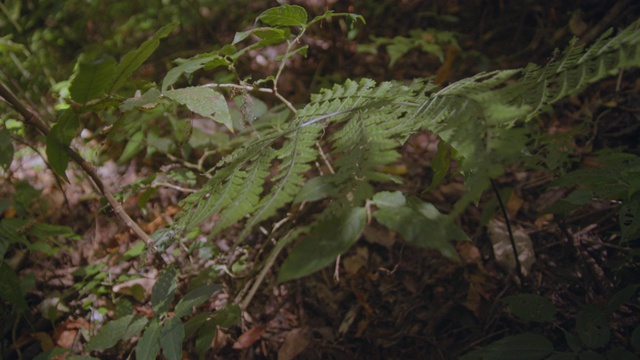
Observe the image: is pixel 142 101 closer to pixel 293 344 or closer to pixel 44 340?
pixel 293 344

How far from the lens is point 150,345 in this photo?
1371 mm

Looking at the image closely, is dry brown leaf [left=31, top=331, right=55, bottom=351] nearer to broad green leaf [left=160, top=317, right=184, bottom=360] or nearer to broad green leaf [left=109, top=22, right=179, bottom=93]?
broad green leaf [left=160, top=317, right=184, bottom=360]

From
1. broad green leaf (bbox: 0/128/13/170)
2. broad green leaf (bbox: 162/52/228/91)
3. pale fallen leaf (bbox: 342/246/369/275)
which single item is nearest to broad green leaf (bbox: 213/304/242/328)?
pale fallen leaf (bbox: 342/246/369/275)

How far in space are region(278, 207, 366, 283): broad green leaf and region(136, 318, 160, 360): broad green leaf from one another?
92cm

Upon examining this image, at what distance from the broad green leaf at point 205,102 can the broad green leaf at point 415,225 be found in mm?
644

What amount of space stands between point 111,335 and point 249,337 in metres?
0.64

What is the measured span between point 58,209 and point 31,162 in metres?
0.69

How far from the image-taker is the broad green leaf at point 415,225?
677 millimetres

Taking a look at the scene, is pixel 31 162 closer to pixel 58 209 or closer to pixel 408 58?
pixel 58 209

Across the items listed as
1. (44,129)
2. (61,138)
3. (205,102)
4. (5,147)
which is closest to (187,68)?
(205,102)

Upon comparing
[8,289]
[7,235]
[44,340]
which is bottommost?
[44,340]

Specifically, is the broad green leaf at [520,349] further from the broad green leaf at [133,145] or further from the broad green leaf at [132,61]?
the broad green leaf at [133,145]

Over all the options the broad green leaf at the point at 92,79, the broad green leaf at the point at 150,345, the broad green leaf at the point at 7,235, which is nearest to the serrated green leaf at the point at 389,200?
the broad green leaf at the point at 92,79

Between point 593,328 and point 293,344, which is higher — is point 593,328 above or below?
above
